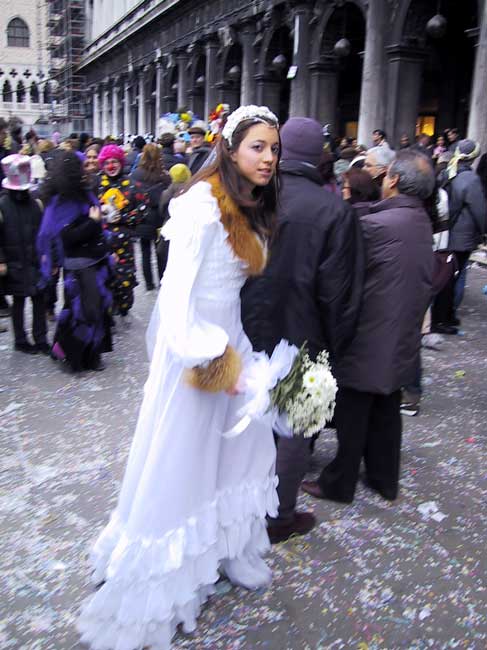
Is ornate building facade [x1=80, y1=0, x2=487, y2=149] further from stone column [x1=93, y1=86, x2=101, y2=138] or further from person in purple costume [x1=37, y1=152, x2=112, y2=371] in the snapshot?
stone column [x1=93, y1=86, x2=101, y2=138]

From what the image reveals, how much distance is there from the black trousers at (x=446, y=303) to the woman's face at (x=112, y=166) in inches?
149

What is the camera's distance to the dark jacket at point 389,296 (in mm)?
3244

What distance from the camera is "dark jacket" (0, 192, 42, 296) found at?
5977 millimetres

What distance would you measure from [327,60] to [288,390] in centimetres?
1697

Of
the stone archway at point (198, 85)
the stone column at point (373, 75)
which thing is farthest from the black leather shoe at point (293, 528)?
the stone archway at point (198, 85)

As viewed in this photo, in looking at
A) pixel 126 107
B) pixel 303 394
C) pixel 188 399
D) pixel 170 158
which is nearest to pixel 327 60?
pixel 170 158

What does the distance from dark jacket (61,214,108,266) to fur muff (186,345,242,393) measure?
3.53m

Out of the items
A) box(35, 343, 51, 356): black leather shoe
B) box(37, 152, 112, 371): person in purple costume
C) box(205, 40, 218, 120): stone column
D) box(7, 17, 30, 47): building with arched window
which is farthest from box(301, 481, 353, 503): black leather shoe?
box(7, 17, 30, 47): building with arched window

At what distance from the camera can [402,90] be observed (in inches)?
569

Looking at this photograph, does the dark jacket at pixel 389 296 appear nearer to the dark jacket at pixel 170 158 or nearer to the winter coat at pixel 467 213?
the winter coat at pixel 467 213

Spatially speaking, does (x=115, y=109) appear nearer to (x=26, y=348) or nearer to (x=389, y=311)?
(x=26, y=348)

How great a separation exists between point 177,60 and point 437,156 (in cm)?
2056

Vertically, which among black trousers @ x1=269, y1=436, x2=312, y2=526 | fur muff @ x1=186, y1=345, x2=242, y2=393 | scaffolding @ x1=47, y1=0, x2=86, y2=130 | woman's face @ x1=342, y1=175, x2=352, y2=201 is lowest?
black trousers @ x1=269, y1=436, x2=312, y2=526

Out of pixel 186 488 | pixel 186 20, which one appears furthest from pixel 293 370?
pixel 186 20
